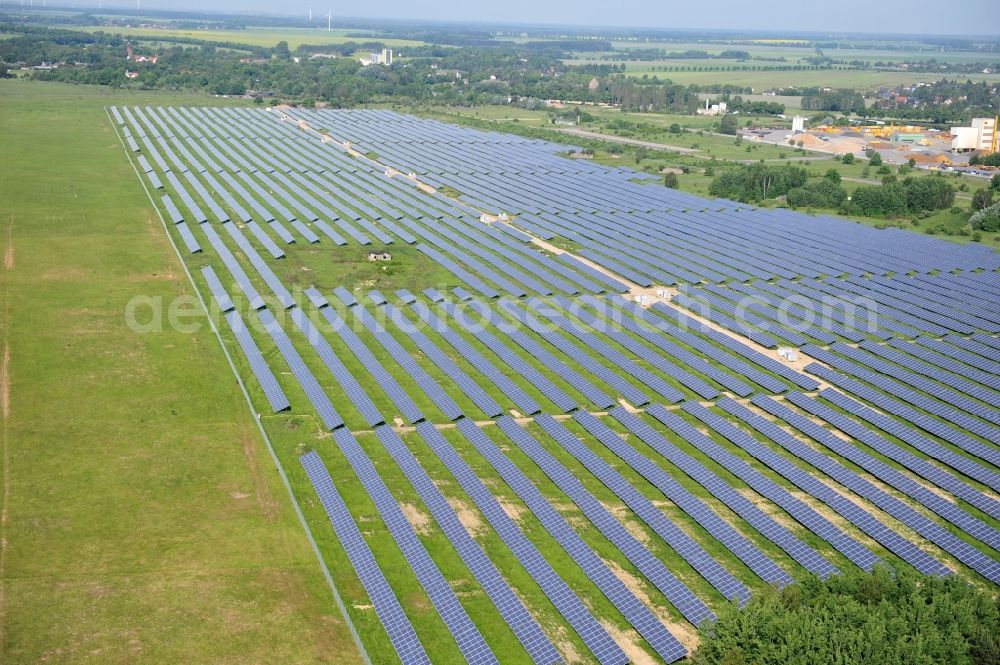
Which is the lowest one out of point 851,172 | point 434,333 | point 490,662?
point 490,662

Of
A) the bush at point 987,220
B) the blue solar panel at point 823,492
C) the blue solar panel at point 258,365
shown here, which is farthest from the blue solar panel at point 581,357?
the bush at point 987,220

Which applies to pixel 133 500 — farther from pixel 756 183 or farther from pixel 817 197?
pixel 756 183

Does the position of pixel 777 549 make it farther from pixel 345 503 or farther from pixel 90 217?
pixel 90 217

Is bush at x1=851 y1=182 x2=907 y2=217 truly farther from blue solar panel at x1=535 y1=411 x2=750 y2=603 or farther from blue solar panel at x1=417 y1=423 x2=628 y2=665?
blue solar panel at x1=417 y1=423 x2=628 y2=665

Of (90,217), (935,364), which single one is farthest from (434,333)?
(90,217)

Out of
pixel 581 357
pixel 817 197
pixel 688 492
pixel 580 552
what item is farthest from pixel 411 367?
pixel 817 197

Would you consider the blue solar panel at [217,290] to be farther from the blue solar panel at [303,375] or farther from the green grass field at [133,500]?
the blue solar panel at [303,375]

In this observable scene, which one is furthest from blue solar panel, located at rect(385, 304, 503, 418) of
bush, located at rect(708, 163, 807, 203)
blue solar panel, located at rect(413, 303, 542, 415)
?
bush, located at rect(708, 163, 807, 203)
